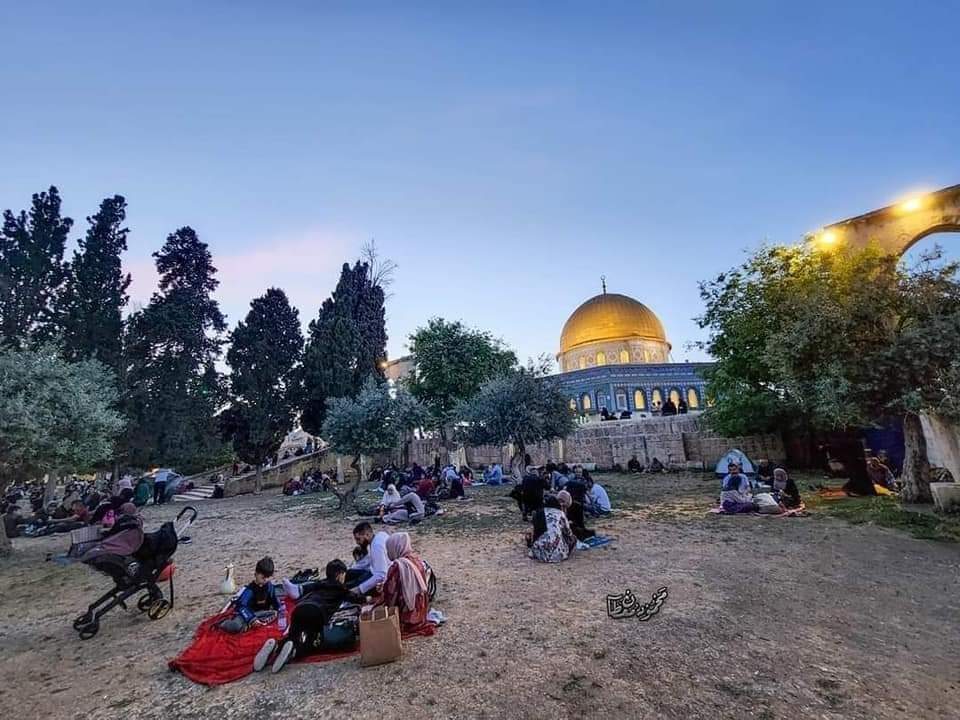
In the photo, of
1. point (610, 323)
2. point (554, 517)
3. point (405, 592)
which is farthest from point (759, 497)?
point (610, 323)

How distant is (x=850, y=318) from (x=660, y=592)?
7946 mm

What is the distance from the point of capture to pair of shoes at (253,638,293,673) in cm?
448

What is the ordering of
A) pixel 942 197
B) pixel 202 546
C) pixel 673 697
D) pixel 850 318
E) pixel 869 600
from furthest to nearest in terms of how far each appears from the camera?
pixel 942 197, pixel 202 546, pixel 850 318, pixel 869 600, pixel 673 697

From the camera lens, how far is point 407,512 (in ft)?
42.7

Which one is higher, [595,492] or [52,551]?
[595,492]

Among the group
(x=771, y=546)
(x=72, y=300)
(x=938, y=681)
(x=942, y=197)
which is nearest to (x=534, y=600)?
(x=938, y=681)

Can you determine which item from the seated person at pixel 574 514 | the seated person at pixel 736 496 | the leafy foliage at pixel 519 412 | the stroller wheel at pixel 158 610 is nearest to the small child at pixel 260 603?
the stroller wheel at pixel 158 610

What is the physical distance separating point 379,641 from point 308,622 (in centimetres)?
82

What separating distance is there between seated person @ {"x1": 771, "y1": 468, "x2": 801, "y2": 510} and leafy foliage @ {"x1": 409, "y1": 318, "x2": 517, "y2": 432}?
65.9 feet

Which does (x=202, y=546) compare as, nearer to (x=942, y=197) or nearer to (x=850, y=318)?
(x=850, y=318)

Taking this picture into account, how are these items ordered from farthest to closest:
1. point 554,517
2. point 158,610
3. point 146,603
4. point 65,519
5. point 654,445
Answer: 1. point 654,445
2. point 65,519
3. point 554,517
4. point 146,603
5. point 158,610

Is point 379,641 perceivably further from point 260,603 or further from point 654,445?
point 654,445

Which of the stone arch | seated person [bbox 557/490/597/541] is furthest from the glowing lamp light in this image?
seated person [bbox 557/490/597/541]

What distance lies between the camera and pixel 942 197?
48.3ft
